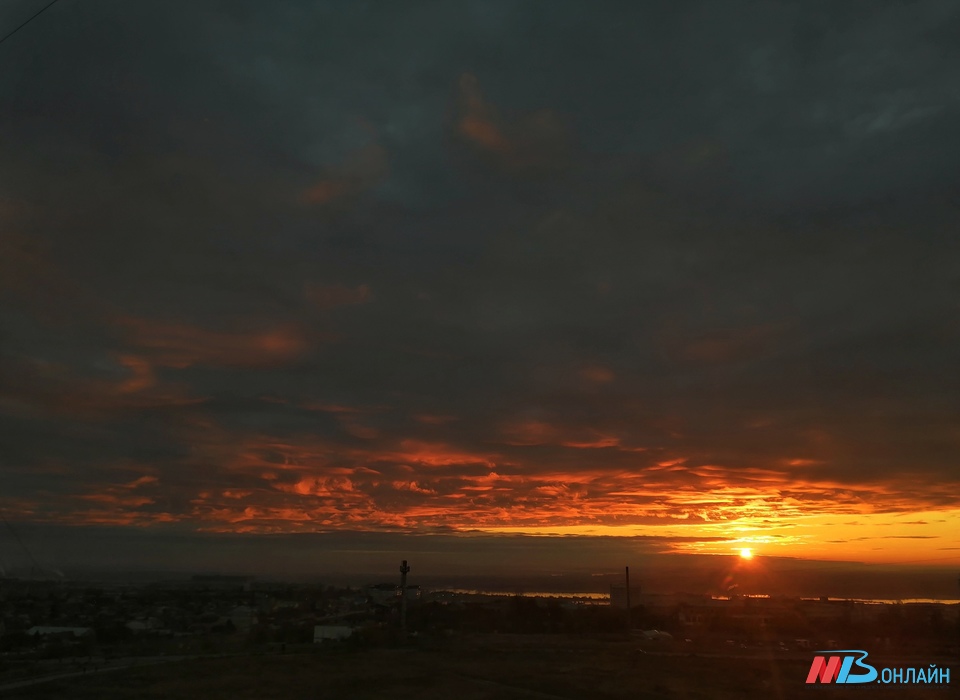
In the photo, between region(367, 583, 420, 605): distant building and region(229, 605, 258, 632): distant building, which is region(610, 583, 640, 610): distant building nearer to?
region(367, 583, 420, 605): distant building

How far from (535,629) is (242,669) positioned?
98.6 ft

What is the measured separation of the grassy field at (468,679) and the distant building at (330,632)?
34.7ft

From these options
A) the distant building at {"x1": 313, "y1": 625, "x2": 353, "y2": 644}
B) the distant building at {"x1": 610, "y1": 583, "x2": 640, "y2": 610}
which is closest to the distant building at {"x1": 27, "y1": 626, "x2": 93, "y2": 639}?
the distant building at {"x1": 313, "y1": 625, "x2": 353, "y2": 644}

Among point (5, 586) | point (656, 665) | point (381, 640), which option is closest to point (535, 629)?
point (381, 640)

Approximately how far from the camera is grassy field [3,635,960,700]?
909 inches

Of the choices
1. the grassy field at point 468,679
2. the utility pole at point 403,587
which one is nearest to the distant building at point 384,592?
the utility pole at point 403,587

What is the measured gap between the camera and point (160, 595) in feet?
299

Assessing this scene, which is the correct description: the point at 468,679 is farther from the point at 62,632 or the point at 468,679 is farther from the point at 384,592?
the point at 384,592

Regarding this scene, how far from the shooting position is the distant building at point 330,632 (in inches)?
1777

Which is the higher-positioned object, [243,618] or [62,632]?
[62,632]

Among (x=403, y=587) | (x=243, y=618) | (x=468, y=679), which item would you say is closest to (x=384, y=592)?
(x=243, y=618)

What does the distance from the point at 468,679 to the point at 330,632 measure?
2325cm

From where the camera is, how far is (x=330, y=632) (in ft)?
152

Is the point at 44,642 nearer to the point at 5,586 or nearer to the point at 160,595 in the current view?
the point at 5,586
